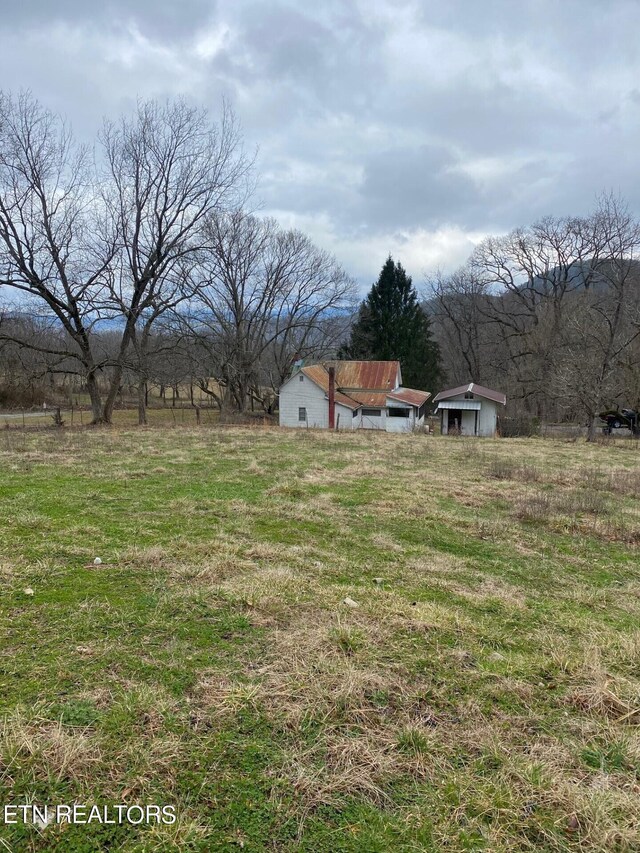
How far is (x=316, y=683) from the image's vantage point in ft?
7.17

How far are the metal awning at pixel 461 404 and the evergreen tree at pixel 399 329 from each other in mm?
7817

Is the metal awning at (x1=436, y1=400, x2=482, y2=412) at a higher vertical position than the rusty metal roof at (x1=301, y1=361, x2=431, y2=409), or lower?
lower

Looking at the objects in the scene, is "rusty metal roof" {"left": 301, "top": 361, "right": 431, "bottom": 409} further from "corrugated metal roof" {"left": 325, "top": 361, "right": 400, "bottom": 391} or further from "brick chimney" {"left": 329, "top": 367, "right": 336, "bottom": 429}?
"brick chimney" {"left": 329, "top": 367, "right": 336, "bottom": 429}

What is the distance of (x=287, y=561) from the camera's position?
4047 mm

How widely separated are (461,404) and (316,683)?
28.8 m

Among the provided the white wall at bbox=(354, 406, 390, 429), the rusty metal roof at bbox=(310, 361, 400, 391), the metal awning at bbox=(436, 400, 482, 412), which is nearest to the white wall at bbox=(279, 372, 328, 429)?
the rusty metal roof at bbox=(310, 361, 400, 391)

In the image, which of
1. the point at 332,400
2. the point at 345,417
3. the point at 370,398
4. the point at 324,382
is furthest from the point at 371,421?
the point at 324,382

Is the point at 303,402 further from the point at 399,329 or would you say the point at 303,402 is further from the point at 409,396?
the point at 399,329

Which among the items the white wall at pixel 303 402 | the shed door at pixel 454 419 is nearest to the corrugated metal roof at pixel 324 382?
the white wall at pixel 303 402

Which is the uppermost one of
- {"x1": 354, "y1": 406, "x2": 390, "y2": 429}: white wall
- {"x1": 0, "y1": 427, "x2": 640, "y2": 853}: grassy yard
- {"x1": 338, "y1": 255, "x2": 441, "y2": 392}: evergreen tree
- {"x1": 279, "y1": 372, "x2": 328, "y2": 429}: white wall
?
{"x1": 338, "y1": 255, "x2": 441, "y2": 392}: evergreen tree

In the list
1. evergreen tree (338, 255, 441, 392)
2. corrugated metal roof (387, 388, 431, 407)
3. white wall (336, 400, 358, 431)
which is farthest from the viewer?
evergreen tree (338, 255, 441, 392)

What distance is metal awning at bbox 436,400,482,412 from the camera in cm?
2897

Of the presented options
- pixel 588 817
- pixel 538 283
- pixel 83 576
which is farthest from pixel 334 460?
pixel 538 283

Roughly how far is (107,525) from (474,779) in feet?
13.6
